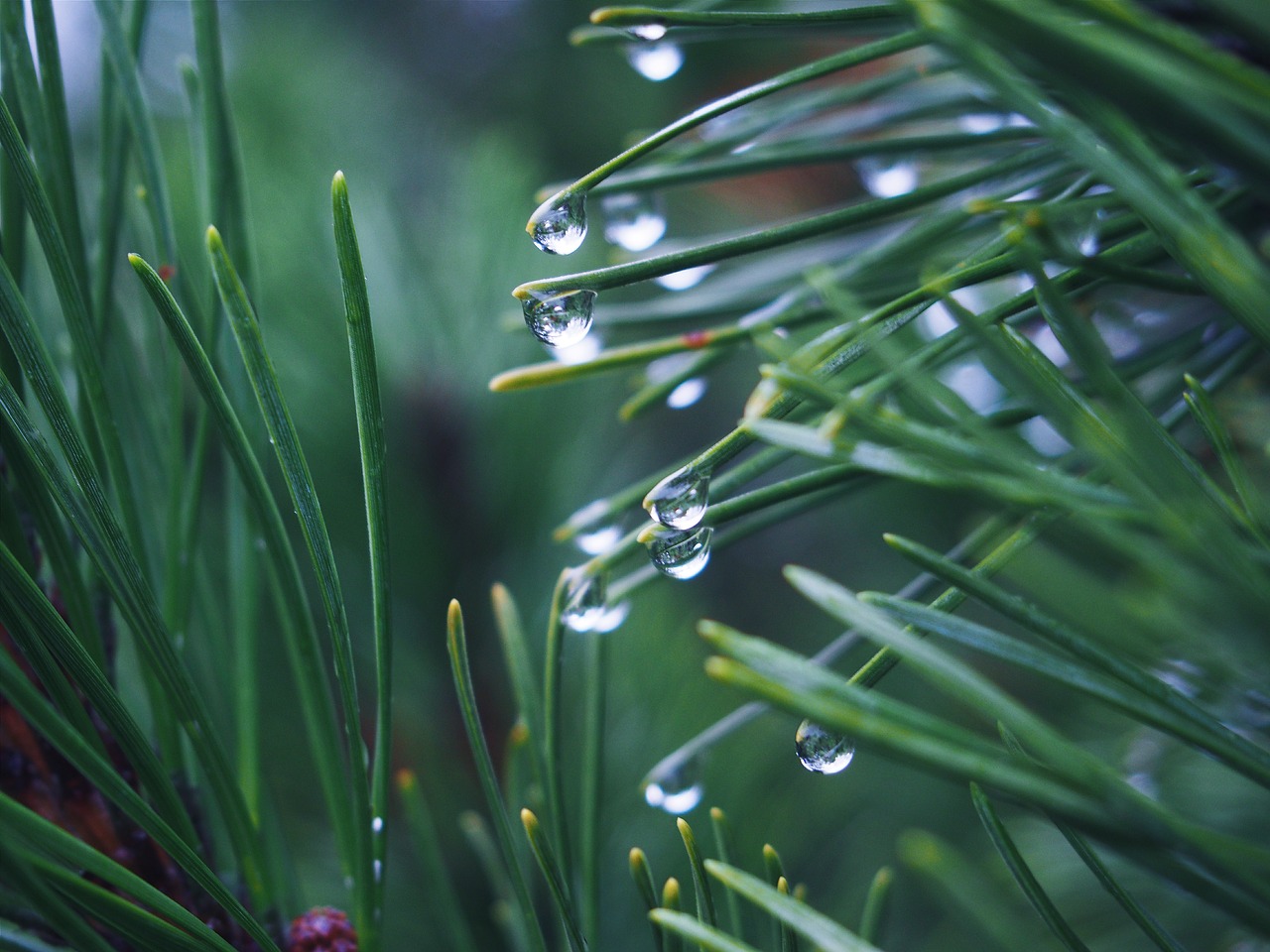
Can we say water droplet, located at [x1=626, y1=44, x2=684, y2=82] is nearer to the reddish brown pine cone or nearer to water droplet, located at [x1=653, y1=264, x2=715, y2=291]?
water droplet, located at [x1=653, y1=264, x2=715, y2=291]

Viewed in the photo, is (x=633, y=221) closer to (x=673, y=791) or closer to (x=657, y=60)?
(x=657, y=60)

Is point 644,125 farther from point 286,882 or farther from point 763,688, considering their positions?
point 763,688

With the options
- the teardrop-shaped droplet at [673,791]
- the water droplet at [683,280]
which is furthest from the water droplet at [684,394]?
the teardrop-shaped droplet at [673,791]

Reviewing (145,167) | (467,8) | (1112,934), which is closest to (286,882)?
(145,167)

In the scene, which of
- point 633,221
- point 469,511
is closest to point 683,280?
point 633,221

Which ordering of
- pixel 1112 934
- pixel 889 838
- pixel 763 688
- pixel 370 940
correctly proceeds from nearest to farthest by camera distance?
1. pixel 763 688
2. pixel 370 940
3. pixel 1112 934
4. pixel 889 838

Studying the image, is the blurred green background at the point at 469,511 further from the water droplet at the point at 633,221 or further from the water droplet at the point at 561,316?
the water droplet at the point at 561,316
